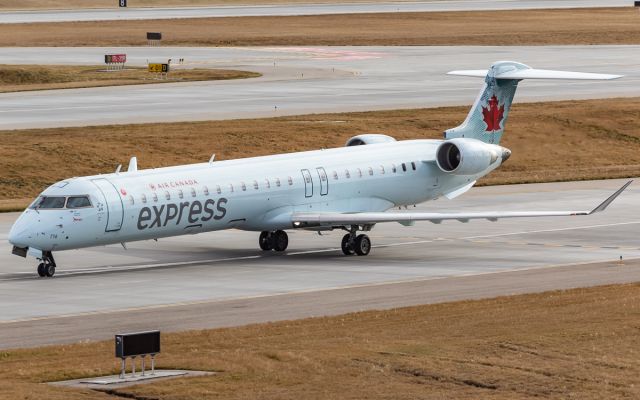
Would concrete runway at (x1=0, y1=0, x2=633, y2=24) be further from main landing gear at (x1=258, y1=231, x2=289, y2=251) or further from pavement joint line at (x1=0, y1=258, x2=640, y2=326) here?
pavement joint line at (x1=0, y1=258, x2=640, y2=326)

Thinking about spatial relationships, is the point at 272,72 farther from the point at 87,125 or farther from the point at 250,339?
the point at 250,339

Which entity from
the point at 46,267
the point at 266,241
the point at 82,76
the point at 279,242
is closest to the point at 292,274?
the point at 279,242

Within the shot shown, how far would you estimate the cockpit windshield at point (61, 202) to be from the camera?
42.6m

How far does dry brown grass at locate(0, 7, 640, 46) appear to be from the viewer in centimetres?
13538

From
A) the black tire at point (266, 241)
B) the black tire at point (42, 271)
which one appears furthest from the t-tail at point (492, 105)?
the black tire at point (42, 271)

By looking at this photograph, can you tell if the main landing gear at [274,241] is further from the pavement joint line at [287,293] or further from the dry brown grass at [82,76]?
the dry brown grass at [82,76]

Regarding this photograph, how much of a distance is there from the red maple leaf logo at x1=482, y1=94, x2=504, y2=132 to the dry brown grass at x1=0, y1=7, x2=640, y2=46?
7766 centimetres

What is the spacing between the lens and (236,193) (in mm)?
45781

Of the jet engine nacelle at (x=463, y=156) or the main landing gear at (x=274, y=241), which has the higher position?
the jet engine nacelle at (x=463, y=156)

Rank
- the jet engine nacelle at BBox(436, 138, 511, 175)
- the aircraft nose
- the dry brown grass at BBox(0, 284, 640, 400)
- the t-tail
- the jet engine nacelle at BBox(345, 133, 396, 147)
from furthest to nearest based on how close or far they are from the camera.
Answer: the t-tail, the jet engine nacelle at BBox(345, 133, 396, 147), the jet engine nacelle at BBox(436, 138, 511, 175), the aircraft nose, the dry brown grass at BBox(0, 284, 640, 400)

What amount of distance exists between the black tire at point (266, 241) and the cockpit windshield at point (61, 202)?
316 inches

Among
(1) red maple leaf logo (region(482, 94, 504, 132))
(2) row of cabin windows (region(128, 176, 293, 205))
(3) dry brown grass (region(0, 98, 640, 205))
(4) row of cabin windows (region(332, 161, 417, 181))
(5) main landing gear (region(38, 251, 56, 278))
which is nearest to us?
(5) main landing gear (region(38, 251, 56, 278))

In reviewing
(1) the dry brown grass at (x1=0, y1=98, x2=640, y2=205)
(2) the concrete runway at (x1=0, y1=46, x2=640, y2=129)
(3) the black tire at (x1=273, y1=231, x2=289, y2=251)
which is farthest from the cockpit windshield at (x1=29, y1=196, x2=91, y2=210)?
(2) the concrete runway at (x1=0, y1=46, x2=640, y2=129)

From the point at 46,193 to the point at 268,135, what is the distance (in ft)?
108
